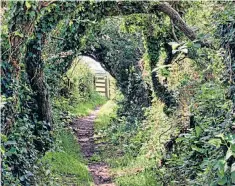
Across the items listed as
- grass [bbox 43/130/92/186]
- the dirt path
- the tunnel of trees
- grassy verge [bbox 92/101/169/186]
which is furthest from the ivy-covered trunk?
grassy verge [bbox 92/101/169/186]

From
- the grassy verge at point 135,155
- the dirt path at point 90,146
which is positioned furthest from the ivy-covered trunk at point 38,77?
the grassy verge at point 135,155

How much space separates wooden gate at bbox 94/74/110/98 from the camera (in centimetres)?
2487

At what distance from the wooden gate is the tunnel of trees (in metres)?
12.8

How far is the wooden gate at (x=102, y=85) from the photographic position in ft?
81.6

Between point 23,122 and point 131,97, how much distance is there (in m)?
7.59

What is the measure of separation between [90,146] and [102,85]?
46.8 feet

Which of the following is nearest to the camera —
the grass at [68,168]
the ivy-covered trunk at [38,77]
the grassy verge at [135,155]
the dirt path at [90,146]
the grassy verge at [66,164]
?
the ivy-covered trunk at [38,77]

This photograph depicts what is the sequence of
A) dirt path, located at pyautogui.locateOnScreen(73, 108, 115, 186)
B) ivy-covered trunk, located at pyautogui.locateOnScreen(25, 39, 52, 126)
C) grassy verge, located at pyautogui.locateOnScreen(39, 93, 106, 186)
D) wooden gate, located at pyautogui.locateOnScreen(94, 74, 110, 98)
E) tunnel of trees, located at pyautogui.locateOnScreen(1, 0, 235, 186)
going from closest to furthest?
tunnel of trees, located at pyautogui.locateOnScreen(1, 0, 235, 186) < ivy-covered trunk, located at pyautogui.locateOnScreen(25, 39, 52, 126) < grassy verge, located at pyautogui.locateOnScreen(39, 93, 106, 186) < dirt path, located at pyautogui.locateOnScreen(73, 108, 115, 186) < wooden gate, located at pyautogui.locateOnScreen(94, 74, 110, 98)

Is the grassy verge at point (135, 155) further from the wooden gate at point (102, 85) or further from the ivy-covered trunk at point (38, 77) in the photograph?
the wooden gate at point (102, 85)

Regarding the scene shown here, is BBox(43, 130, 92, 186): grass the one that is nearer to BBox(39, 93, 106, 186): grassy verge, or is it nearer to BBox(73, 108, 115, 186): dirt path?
BBox(39, 93, 106, 186): grassy verge

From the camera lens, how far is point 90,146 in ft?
36.9

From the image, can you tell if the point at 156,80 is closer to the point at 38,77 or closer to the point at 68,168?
the point at 68,168

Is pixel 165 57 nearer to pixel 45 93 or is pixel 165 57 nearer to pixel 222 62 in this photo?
pixel 45 93

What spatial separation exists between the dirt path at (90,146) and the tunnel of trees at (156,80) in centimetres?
85
